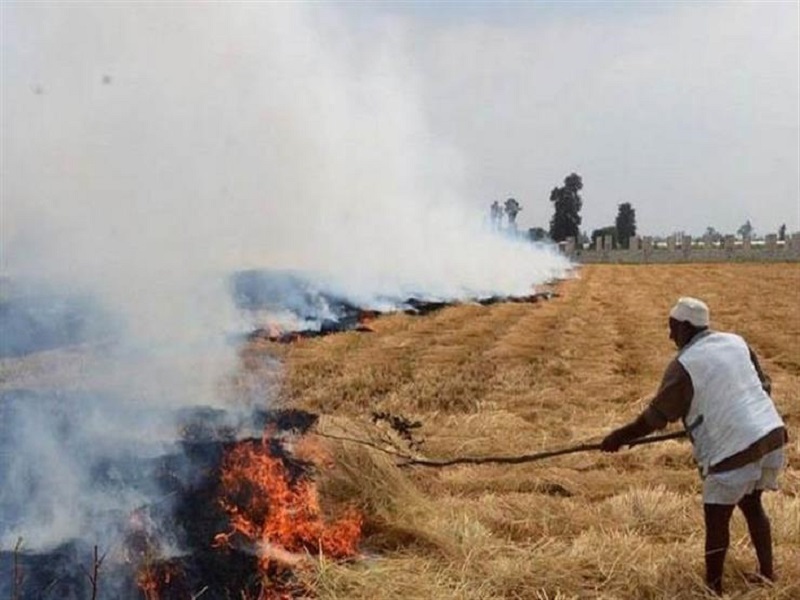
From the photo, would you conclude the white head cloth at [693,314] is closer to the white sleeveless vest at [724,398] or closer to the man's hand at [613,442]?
the white sleeveless vest at [724,398]

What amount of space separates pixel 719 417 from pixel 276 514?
10.3 ft

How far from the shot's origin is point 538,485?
943 centimetres

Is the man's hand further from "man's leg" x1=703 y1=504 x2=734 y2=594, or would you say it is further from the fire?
the fire

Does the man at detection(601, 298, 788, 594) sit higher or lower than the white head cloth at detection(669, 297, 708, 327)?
lower

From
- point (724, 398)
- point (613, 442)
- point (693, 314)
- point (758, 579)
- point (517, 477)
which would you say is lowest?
point (517, 477)

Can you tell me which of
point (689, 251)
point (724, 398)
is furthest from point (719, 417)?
point (689, 251)

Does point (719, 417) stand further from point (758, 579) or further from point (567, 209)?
point (567, 209)

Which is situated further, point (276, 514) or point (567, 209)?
point (567, 209)

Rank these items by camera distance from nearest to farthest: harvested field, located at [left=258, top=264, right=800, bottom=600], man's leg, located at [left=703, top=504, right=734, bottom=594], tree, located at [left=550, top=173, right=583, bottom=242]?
man's leg, located at [left=703, top=504, right=734, bottom=594] → harvested field, located at [left=258, top=264, right=800, bottom=600] → tree, located at [left=550, top=173, right=583, bottom=242]

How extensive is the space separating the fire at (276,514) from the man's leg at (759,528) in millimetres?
2672

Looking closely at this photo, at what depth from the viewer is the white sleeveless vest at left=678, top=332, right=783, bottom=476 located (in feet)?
20.1

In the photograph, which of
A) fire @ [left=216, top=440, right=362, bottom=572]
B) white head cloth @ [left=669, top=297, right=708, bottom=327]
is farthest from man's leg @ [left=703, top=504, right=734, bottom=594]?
fire @ [left=216, top=440, right=362, bottom=572]

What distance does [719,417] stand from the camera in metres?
6.16

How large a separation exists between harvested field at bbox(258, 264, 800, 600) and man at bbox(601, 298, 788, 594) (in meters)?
0.73
